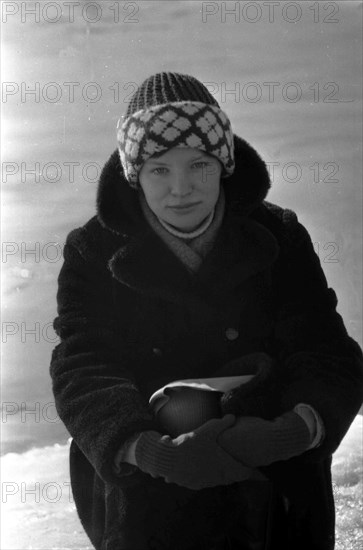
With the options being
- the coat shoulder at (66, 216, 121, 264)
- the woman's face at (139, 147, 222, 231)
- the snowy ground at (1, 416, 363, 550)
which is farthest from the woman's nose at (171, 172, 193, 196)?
the snowy ground at (1, 416, 363, 550)

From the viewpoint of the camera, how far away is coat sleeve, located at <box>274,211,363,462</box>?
1.32 meters

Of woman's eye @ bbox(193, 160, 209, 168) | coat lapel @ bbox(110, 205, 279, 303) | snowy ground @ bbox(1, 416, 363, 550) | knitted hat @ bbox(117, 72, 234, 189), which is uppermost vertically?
knitted hat @ bbox(117, 72, 234, 189)

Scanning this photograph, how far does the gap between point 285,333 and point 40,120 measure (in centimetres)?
142

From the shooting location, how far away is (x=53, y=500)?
236 centimetres

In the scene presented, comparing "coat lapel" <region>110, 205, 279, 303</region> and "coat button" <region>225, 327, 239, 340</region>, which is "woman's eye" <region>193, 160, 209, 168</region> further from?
"coat button" <region>225, 327, 239, 340</region>

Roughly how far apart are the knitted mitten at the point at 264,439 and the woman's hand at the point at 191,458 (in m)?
0.01

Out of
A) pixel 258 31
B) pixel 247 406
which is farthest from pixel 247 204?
pixel 258 31

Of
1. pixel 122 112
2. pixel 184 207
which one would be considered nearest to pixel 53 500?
pixel 122 112

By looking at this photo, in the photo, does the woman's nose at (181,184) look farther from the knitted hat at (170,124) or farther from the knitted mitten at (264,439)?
the knitted mitten at (264,439)

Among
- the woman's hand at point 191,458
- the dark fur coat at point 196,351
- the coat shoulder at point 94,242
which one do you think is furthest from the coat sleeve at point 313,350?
the coat shoulder at point 94,242

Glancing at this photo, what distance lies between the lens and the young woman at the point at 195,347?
1.28 metres

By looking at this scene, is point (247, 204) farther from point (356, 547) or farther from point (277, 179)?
point (277, 179)

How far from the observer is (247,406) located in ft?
4.21

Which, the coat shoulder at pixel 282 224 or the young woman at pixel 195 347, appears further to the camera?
the coat shoulder at pixel 282 224
